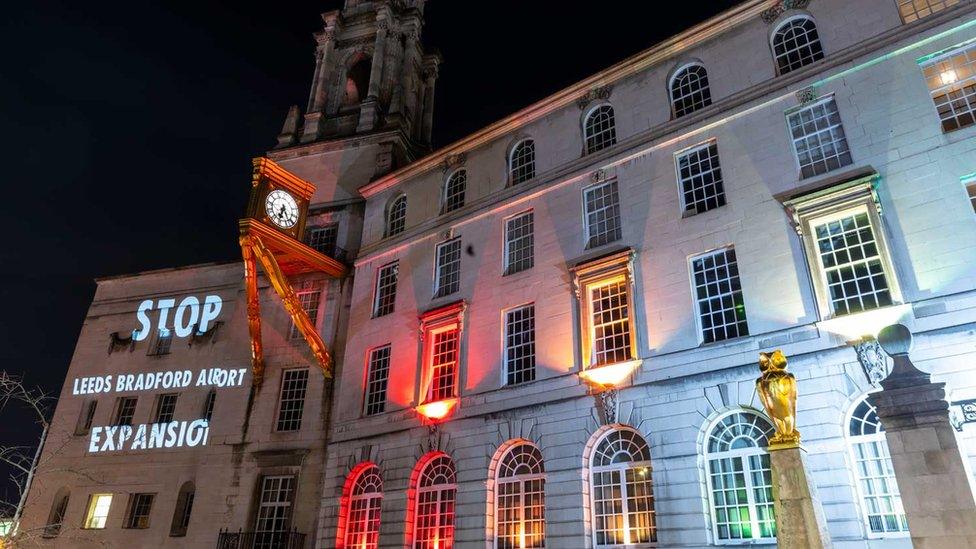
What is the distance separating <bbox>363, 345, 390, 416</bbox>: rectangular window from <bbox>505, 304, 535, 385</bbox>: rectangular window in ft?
17.5

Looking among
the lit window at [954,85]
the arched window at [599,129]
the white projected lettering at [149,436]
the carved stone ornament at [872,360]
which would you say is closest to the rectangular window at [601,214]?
the arched window at [599,129]

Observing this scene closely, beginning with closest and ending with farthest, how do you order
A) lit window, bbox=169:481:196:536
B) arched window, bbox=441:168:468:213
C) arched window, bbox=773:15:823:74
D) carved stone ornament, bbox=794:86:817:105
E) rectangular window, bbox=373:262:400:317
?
carved stone ornament, bbox=794:86:817:105
arched window, bbox=773:15:823:74
arched window, bbox=441:168:468:213
rectangular window, bbox=373:262:400:317
lit window, bbox=169:481:196:536

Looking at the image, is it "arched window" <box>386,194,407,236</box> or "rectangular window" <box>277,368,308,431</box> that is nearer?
"rectangular window" <box>277,368,308,431</box>

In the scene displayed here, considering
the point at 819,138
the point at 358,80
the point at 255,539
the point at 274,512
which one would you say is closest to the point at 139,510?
the point at 255,539

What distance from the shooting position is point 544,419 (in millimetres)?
19219

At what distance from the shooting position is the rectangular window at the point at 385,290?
26027 millimetres

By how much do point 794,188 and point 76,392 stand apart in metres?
32.2

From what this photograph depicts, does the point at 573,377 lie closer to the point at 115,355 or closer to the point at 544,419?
the point at 544,419

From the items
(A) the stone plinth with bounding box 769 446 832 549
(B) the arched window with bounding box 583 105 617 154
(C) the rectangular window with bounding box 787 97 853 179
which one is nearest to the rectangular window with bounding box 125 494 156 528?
(B) the arched window with bounding box 583 105 617 154

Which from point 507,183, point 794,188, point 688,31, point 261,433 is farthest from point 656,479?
point 261,433

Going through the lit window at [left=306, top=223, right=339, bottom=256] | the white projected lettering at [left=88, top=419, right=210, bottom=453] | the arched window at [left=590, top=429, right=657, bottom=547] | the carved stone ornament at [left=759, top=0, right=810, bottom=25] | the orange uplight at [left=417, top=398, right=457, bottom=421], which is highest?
the carved stone ornament at [left=759, top=0, right=810, bottom=25]

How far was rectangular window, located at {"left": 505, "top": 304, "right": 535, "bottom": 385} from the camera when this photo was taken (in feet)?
67.8

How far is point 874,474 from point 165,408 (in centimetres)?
2789

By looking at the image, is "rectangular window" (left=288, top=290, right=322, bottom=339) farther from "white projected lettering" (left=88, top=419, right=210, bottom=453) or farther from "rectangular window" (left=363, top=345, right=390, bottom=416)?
"white projected lettering" (left=88, top=419, right=210, bottom=453)
